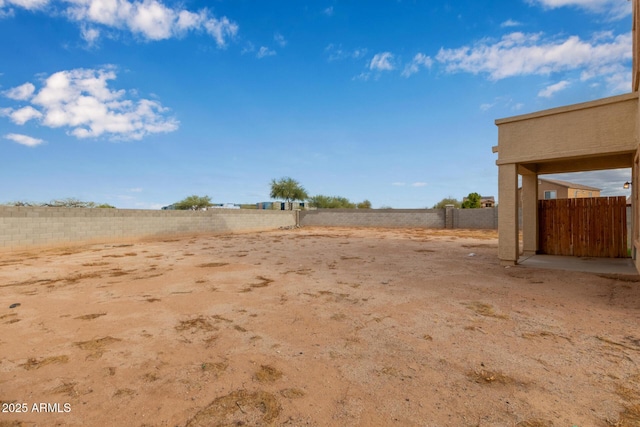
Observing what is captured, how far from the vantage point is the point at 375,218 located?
27328mm

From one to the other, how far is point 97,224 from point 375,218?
797 inches

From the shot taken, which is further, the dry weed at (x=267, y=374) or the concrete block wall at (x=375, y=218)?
the concrete block wall at (x=375, y=218)

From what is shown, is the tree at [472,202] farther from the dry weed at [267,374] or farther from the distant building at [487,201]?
the dry weed at [267,374]

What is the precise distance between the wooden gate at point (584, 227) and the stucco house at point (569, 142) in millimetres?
1035

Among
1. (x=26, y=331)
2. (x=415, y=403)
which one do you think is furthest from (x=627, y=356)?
(x=26, y=331)

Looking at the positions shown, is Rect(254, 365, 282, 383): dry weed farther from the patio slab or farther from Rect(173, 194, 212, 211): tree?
Rect(173, 194, 212, 211): tree

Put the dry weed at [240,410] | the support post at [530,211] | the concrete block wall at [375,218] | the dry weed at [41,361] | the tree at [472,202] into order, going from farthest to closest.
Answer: the tree at [472,202] < the concrete block wall at [375,218] < the support post at [530,211] < the dry weed at [41,361] < the dry weed at [240,410]

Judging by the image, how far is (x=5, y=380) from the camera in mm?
2596

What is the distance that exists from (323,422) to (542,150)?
309 inches

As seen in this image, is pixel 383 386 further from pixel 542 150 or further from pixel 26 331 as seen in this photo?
pixel 542 150

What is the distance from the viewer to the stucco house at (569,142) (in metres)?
6.23

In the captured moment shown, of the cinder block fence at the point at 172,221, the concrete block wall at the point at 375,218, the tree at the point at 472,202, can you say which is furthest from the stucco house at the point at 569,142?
the tree at the point at 472,202

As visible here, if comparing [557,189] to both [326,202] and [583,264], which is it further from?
[583,264]

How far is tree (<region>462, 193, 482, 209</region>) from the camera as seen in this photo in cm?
3443
